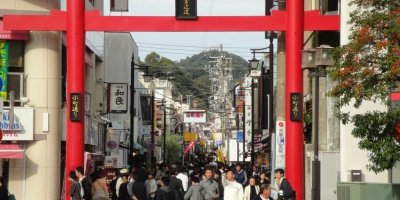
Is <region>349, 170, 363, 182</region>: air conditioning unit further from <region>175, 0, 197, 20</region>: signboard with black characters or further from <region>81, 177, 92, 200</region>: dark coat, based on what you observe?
<region>175, 0, 197, 20</region>: signboard with black characters

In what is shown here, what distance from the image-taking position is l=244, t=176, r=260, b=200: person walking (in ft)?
74.3

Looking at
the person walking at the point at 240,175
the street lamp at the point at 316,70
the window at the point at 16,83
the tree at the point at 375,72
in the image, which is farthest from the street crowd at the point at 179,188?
the window at the point at 16,83

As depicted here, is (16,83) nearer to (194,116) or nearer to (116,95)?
(116,95)

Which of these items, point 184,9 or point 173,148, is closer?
point 184,9

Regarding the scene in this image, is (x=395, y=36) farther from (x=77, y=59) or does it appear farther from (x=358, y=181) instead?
(x=77, y=59)

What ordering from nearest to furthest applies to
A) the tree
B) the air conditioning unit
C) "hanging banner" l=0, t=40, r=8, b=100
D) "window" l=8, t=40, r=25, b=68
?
the tree < the air conditioning unit < "hanging banner" l=0, t=40, r=8, b=100 < "window" l=8, t=40, r=25, b=68

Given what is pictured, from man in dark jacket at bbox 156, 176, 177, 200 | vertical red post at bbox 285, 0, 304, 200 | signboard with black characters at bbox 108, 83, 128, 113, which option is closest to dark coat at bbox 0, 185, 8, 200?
man in dark jacket at bbox 156, 176, 177, 200

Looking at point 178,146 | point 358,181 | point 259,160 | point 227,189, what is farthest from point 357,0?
point 178,146

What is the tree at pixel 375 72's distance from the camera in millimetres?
16328

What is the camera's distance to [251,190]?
75.9ft

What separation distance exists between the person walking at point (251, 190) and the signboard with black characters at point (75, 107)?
7.04 m

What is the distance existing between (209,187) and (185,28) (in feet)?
27.8

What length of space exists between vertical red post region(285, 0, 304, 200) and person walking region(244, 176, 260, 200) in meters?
5.12

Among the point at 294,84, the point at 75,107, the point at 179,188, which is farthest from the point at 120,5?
the point at 179,188
